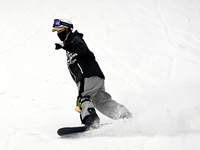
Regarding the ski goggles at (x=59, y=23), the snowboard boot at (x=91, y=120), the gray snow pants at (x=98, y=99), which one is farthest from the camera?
the ski goggles at (x=59, y=23)

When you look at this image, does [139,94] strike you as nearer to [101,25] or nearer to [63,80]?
[63,80]

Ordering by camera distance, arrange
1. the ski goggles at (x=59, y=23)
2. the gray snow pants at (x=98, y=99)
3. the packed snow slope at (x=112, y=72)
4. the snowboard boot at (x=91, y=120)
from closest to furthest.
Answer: the packed snow slope at (x=112, y=72) → the snowboard boot at (x=91, y=120) → the gray snow pants at (x=98, y=99) → the ski goggles at (x=59, y=23)

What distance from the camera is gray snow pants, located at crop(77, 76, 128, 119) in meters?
4.38

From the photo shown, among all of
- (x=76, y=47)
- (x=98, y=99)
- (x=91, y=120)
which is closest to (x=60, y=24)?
(x=76, y=47)

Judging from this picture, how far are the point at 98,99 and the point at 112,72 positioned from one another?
113 inches

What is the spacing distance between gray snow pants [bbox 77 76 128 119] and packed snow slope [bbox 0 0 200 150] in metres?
0.25

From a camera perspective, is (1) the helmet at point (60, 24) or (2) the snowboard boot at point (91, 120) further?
(1) the helmet at point (60, 24)

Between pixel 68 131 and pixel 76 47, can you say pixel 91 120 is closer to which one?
pixel 68 131

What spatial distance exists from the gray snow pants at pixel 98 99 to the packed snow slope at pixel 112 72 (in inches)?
9.9

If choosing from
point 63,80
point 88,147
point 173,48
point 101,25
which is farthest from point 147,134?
point 101,25

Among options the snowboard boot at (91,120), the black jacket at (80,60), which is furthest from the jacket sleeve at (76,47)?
the snowboard boot at (91,120)

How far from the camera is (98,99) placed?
4.65 meters

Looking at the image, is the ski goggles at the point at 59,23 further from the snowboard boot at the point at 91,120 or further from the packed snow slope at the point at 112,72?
the packed snow slope at the point at 112,72

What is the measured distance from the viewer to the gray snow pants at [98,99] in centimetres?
438
